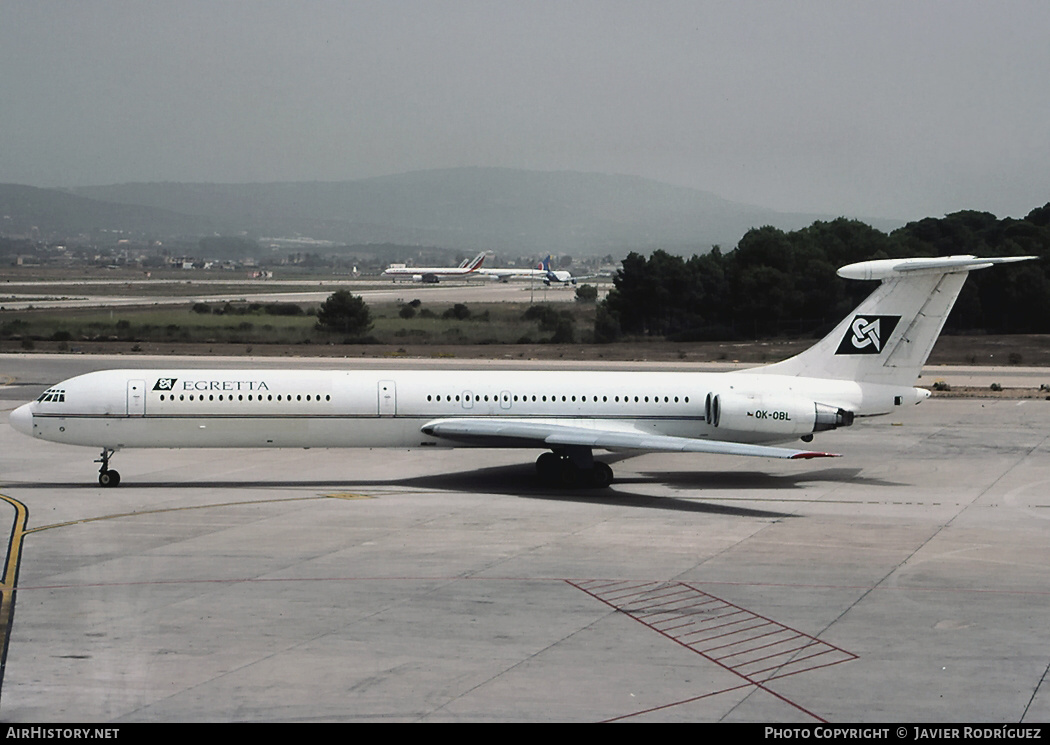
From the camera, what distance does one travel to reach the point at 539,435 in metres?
30.9

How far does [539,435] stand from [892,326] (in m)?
11.3

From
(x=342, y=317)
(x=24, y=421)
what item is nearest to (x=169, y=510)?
(x=24, y=421)

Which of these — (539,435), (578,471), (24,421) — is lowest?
(578,471)

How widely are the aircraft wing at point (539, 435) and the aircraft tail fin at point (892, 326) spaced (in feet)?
13.3

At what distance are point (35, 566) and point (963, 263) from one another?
2526cm

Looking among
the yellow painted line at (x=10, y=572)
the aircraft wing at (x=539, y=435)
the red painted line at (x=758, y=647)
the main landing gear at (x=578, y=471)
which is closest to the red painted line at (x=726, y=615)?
the red painted line at (x=758, y=647)

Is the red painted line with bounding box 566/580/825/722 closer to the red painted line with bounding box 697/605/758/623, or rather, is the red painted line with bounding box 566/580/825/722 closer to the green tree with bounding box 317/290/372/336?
the red painted line with bounding box 697/605/758/623

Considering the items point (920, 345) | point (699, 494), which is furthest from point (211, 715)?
point (920, 345)

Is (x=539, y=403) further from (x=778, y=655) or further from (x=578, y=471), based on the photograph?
(x=778, y=655)

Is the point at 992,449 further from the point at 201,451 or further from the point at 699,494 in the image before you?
the point at 201,451

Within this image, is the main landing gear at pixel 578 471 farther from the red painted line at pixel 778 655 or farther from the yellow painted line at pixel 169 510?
the red painted line at pixel 778 655

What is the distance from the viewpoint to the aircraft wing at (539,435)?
30.2m

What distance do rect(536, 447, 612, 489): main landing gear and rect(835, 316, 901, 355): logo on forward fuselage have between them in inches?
325

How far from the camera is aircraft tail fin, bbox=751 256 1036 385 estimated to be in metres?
33.1
